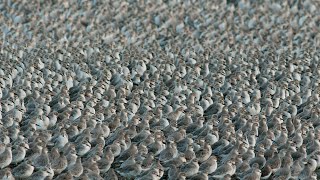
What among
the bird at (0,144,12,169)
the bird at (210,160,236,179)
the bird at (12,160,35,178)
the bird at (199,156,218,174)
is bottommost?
the bird at (210,160,236,179)

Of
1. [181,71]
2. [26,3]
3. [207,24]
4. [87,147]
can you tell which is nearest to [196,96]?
[181,71]

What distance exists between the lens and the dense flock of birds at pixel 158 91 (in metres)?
12.2

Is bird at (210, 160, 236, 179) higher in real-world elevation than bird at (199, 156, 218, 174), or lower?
lower

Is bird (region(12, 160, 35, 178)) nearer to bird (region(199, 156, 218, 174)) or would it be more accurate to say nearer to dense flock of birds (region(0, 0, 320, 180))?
dense flock of birds (region(0, 0, 320, 180))

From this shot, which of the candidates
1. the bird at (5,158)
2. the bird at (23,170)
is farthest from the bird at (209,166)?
the bird at (5,158)

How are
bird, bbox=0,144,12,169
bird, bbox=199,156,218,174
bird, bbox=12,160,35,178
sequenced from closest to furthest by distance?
bird, bbox=12,160,35,178, bird, bbox=0,144,12,169, bird, bbox=199,156,218,174

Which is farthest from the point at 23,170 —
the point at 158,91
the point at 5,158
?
the point at 158,91

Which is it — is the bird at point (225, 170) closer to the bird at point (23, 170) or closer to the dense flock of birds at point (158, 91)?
the dense flock of birds at point (158, 91)

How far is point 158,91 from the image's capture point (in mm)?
14867

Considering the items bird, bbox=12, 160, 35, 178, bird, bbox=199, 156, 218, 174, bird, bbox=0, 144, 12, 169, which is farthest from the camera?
bird, bbox=199, 156, 218, 174

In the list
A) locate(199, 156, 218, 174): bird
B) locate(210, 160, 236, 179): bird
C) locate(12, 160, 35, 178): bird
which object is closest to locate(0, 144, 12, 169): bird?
locate(12, 160, 35, 178): bird

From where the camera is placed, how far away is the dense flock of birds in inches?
479

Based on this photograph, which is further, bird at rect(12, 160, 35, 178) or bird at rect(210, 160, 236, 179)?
bird at rect(210, 160, 236, 179)

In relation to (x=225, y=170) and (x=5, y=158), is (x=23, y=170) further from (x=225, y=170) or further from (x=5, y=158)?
(x=225, y=170)
